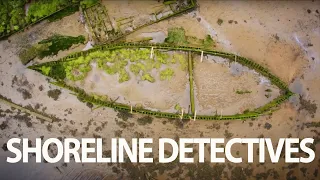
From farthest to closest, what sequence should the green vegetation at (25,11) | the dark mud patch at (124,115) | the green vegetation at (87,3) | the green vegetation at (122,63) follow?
the dark mud patch at (124,115)
the green vegetation at (122,63)
the green vegetation at (87,3)
the green vegetation at (25,11)

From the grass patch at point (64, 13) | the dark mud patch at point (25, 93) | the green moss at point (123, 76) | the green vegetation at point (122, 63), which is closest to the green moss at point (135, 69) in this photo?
the green vegetation at point (122, 63)

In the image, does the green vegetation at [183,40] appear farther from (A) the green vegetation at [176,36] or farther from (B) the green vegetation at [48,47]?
(B) the green vegetation at [48,47]

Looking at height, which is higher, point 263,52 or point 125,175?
point 263,52

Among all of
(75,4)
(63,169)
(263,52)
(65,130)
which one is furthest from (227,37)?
(63,169)

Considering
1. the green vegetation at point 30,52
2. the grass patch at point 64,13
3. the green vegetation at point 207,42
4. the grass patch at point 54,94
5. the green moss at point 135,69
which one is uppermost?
the grass patch at point 64,13

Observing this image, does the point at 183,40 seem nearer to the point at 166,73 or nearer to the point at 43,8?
the point at 166,73

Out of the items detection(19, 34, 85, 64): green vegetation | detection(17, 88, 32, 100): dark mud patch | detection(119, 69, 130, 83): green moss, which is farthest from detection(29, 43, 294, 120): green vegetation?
detection(17, 88, 32, 100): dark mud patch

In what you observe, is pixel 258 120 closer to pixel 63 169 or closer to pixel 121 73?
pixel 121 73

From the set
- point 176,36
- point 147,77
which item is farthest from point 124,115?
point 176,36
